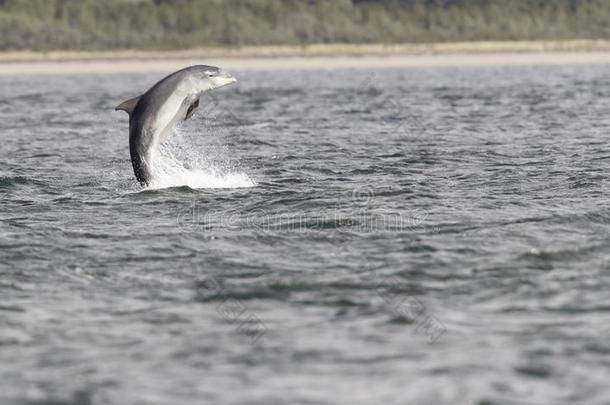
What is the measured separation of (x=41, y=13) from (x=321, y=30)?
28.6 meters

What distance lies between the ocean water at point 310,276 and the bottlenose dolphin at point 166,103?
1139 mm

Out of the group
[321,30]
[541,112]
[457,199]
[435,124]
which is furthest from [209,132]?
[321,30]

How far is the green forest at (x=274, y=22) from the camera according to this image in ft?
386

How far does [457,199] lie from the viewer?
19.5m

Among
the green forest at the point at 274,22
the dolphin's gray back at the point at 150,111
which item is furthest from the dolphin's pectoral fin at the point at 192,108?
the green forest at the point at 274,22

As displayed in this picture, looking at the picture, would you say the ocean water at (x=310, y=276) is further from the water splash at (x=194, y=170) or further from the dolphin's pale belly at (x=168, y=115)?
the dolphin's pale belly at (x=168, y=115)

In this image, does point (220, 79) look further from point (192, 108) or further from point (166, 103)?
point (166, 103)

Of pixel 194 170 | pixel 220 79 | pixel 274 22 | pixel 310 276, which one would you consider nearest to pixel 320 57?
pixel 274 22

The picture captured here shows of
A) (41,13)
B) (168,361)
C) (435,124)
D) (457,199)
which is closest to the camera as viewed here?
(168,361)

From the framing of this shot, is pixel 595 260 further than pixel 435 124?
No

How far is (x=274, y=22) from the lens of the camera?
128750mm

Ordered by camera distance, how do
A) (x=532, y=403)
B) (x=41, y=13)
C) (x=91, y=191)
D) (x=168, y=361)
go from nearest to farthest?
(x=532, y=403), (x=168, y=361), (x=91, y=191), (x=41, y=13)

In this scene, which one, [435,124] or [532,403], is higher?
[532,403]

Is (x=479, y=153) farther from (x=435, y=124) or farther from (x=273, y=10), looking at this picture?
(x=273, y=10)
